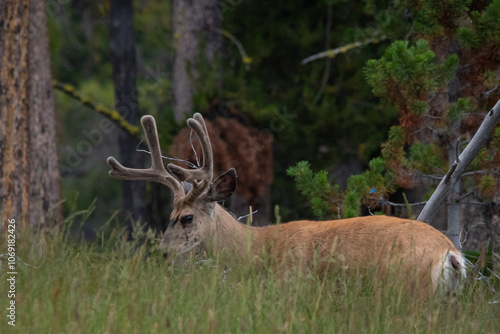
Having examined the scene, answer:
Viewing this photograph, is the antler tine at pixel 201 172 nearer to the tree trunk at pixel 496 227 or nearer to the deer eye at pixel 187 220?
the deer eye at pixel 187 220

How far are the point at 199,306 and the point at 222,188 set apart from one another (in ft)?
A: 7.50

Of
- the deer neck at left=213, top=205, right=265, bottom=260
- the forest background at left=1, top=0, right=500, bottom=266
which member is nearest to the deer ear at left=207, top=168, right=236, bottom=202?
the deer neck at left=213, top=205, right=265, bottom=260

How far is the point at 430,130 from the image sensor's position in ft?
21.7

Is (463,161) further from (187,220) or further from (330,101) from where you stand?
(330,101)

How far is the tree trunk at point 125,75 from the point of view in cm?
1318

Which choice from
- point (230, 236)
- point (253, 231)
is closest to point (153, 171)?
point (230, 236)

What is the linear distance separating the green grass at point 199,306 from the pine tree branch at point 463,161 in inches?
61.4

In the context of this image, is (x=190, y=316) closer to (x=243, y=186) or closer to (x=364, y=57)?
(x=243, y=186)

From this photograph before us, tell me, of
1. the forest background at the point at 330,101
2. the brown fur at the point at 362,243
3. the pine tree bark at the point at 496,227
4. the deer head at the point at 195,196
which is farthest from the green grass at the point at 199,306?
the pine tree bark at the point at 496,227

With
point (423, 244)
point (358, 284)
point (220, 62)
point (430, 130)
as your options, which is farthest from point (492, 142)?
point (220, 62)

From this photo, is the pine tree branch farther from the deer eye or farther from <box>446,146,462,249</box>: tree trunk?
the deer eye

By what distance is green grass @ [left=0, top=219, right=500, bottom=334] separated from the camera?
3.39m

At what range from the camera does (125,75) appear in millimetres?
13305

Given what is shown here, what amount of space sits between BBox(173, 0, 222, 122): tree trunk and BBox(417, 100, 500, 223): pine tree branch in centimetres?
596
